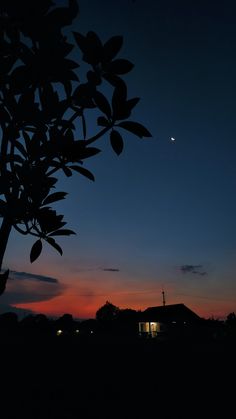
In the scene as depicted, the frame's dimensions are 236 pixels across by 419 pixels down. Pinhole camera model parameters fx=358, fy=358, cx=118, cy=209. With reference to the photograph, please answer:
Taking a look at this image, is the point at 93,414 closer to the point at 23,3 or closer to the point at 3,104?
the point at 3,104

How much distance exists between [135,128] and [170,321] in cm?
3246

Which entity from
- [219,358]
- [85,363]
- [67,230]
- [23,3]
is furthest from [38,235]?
[219,358]

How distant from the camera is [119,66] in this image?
257 cm

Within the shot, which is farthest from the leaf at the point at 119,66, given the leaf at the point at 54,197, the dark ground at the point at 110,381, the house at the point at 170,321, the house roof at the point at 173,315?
the house roof at the point at 173,315

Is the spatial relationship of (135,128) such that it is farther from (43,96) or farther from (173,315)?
(173,315)

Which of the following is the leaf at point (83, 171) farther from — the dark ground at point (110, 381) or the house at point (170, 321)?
the house at point (170, 321)

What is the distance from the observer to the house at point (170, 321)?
32344 mm

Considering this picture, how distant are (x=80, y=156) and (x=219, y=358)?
15025mm

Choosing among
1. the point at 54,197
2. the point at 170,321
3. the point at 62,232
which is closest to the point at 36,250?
the point at 62,232

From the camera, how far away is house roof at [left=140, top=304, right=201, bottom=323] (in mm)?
33125

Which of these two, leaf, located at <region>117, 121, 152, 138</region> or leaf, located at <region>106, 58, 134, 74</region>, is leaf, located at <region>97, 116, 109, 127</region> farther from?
leaf, located at <region>106, 58, 134, 74</region>

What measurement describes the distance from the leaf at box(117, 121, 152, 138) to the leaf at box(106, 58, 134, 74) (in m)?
0.37

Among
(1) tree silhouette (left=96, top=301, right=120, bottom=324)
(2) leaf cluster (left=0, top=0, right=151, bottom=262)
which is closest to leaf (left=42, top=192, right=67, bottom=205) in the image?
(2) leaf cluster (left=0, top=0, right=151, bottom=262)

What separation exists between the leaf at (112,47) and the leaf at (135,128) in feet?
1.51
